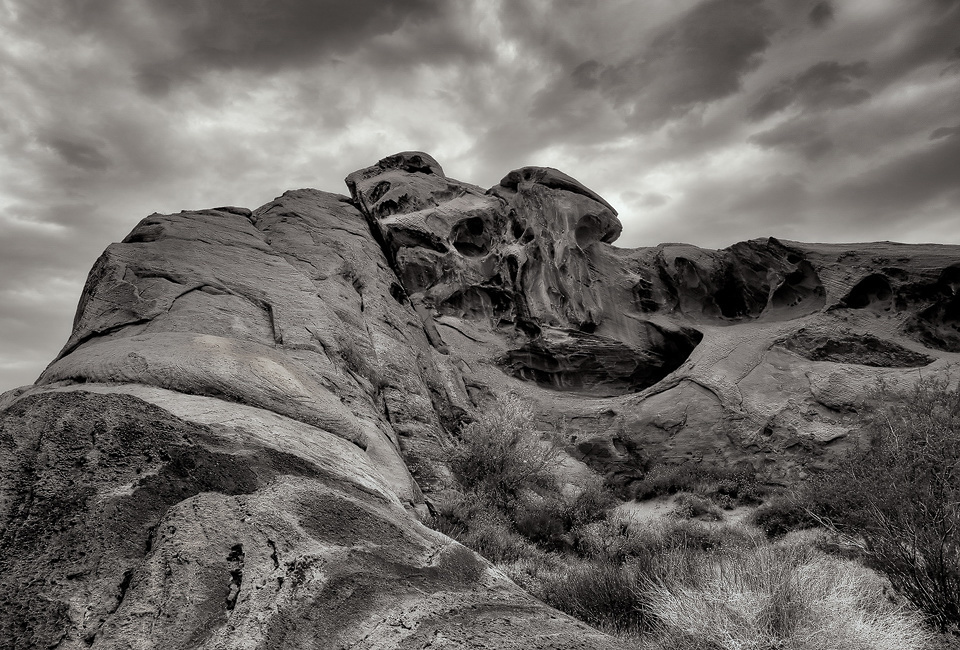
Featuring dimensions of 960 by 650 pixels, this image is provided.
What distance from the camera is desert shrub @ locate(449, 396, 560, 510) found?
42.0 feet

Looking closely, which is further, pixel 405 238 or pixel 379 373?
pixel 405 238

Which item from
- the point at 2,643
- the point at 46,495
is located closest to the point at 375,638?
the point at 2,643

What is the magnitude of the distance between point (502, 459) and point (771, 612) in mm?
8689

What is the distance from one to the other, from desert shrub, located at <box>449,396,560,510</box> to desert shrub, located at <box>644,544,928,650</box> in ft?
22.1

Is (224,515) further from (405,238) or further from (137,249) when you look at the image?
(405,238)

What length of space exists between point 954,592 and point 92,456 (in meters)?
8.99

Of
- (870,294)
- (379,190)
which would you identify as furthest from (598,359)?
(379,190)

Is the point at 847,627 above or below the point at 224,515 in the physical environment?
below

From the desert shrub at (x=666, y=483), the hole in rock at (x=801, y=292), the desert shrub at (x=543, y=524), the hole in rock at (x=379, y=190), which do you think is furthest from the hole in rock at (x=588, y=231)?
the desert shrub at (x=543, y=524)

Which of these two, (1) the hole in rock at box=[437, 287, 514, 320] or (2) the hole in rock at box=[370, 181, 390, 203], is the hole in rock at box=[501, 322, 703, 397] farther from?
(2) the hole in rock at box=[370, 181, 390, 203]

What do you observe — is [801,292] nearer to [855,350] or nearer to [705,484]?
[855,350]

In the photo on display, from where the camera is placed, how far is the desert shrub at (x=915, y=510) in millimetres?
6219

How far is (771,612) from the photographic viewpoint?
518cm

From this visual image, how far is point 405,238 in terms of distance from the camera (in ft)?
72.0
